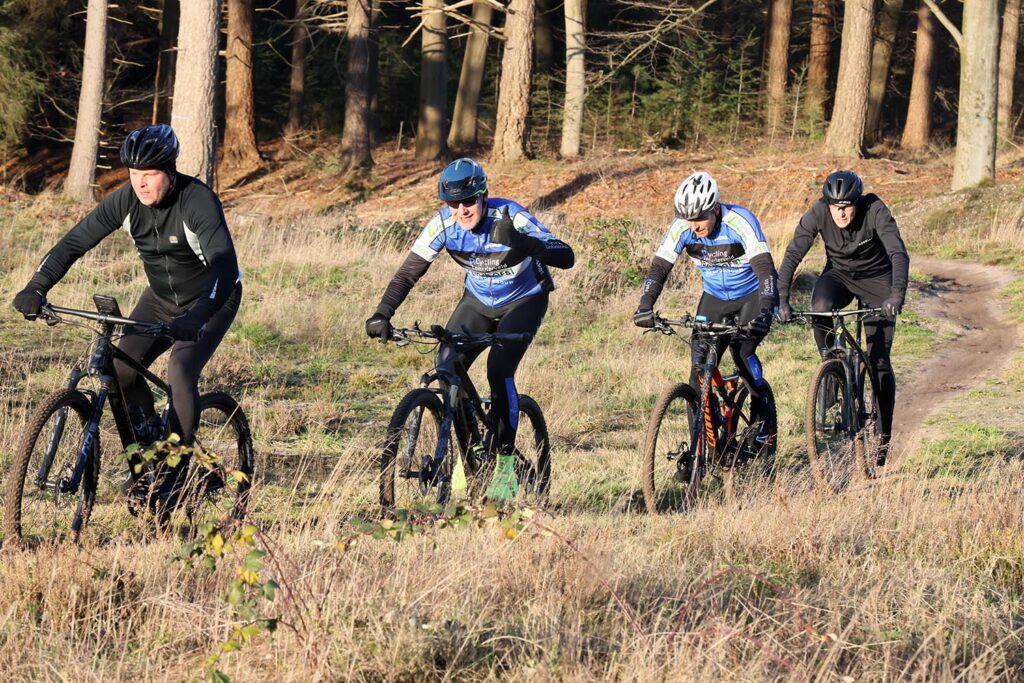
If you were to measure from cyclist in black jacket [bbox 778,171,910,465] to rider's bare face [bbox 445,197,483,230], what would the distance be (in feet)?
8.48

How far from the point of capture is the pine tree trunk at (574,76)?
99.5 feet

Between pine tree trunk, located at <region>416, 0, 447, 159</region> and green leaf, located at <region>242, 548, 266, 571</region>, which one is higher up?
pine tree trunk, located at <region>416, 0, 447, 159</region>

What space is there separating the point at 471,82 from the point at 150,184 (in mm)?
27531

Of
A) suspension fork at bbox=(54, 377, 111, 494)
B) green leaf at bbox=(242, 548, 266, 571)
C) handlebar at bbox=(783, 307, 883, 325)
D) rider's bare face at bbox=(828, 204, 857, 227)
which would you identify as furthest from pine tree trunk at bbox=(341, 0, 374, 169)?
green leaf at bbox=(242, 548, 266, 571)

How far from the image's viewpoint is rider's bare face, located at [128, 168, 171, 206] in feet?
22.5

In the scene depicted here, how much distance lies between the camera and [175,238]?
709 cm

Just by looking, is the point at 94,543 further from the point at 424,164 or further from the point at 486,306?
the point at 424,164

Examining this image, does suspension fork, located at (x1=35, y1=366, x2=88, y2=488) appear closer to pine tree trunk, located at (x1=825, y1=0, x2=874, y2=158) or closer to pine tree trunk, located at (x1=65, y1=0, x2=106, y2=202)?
pine tree trunk, located at (x1=65, y1=0, x2=106, y2=202)

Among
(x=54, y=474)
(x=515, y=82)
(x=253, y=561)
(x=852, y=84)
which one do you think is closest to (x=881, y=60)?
(x=852, y=84)

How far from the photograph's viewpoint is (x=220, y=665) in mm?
4711

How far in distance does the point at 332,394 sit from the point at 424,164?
70.7 ft

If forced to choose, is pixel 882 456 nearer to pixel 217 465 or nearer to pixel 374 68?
pixel 217 465

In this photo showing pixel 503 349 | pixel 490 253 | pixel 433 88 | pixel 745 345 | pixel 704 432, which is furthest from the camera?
pixel 433 88

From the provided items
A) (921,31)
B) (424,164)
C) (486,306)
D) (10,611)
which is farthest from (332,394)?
(921,31)
